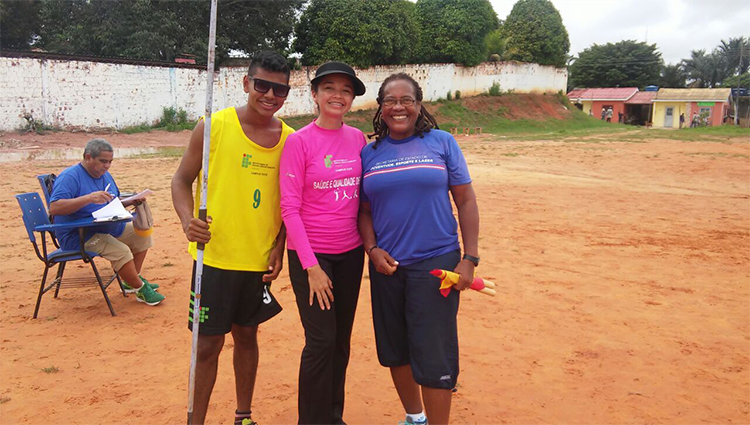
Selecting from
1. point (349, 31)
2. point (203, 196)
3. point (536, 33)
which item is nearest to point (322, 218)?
point (203, 196)

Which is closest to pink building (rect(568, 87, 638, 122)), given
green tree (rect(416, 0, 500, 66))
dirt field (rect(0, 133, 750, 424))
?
green tree (rect(416, 0, 500, 66))

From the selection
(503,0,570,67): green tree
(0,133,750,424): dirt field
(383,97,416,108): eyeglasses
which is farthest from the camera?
(503,0,570,67): green tree

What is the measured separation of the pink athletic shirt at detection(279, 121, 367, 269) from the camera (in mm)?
2848

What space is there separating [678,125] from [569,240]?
148 ft

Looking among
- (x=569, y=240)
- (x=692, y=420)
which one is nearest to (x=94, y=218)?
(x=692, y=420)

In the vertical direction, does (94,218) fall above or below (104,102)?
below

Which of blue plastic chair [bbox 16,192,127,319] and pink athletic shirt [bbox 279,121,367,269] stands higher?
pink athletic shirt [bbox 279,121,367,269]

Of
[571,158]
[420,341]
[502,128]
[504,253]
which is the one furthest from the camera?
[502,128]

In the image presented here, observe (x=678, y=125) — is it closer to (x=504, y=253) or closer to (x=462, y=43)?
(x=462, y=43)

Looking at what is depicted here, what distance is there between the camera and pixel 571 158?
19.3 metres

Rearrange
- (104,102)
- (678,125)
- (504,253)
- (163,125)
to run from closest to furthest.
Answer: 1. (504,253)
2. (104,102)
3. (163,125)
4. (678,125)

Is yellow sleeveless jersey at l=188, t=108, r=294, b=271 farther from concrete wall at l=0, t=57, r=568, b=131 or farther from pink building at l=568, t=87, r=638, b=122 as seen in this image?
pink building at l=568, t=87, r=638, b=122

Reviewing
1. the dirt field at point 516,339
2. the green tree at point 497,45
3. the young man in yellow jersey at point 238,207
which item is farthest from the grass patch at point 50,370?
the green tree at point 497,45

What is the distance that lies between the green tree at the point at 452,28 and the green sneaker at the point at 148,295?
114ft
